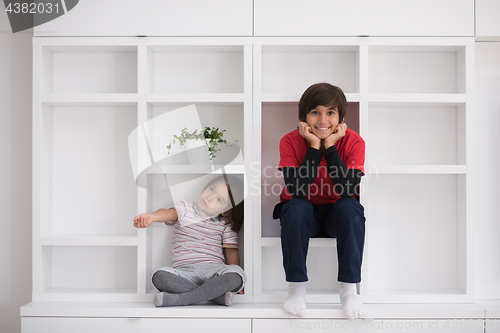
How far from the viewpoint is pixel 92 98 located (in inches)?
58.7

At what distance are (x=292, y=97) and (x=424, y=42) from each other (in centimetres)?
58

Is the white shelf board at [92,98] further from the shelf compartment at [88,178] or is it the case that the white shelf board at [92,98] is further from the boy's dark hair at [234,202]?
the boy's dark hair at [234,202]

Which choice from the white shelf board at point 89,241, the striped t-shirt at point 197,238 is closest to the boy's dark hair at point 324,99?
the striped t-shirt at point 197,238

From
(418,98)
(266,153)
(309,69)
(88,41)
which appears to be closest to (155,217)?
(266,153)

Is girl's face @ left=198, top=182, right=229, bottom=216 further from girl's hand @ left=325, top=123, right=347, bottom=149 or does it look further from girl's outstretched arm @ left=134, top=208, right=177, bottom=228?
girl's hand @ left=325, top=123, right=347, bottom=149

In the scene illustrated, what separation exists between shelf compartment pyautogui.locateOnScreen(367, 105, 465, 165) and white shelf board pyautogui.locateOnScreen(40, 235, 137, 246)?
1.11 meters

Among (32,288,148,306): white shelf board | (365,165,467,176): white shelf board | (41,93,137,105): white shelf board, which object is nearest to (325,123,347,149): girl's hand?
(365,165,467,176): white shelf board

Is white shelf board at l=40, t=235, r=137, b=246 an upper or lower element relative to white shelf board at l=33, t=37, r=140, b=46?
lower

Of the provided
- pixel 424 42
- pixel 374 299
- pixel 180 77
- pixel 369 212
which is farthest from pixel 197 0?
pixel 374 299

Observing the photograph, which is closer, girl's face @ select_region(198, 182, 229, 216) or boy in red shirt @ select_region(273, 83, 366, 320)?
boy in red shirt @ select_region(273, 83, 366, 320)

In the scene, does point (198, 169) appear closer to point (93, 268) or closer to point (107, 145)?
point (107, 145)

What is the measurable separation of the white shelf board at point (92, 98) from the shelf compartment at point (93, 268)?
65 centimetres

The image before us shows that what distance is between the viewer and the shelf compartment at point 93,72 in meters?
1.63

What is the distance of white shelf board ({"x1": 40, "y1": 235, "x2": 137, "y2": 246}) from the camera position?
1462 millimetres
